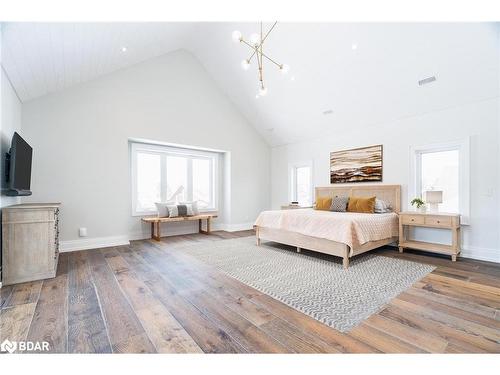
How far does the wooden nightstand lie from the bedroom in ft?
0.09

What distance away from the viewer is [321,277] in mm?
2803

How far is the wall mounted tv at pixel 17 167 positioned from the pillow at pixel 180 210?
2.47 meters

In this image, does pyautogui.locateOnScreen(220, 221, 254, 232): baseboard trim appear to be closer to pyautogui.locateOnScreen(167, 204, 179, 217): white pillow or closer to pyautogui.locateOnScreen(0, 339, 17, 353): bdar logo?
pyautogui.locateOnScreen(167, 204, 179, 217): white pillow

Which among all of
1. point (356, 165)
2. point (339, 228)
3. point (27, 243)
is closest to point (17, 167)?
point (27, 243)

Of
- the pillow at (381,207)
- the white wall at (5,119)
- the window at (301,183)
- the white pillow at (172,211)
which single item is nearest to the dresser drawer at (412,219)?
the pillow at (381,207)

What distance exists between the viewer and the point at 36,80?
3.29 metres

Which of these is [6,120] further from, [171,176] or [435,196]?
[435,196]

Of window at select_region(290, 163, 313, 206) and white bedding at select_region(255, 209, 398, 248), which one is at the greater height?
window at select_region(290, 163, 313, 206)

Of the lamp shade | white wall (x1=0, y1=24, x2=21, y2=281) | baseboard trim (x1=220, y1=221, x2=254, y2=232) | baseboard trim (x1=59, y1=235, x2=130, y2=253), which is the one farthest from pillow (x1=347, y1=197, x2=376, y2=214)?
white wall (x1=0, y1=24, x2=21, y2=281)

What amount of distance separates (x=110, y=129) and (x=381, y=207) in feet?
17.2

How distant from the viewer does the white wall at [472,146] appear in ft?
11.3

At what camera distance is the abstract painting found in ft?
15.6

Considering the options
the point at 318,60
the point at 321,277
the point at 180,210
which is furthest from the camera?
the point at 180,210

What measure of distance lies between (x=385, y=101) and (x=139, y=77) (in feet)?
15.5
